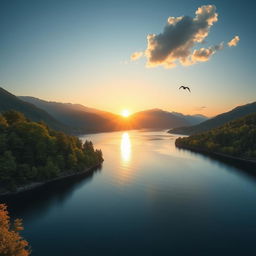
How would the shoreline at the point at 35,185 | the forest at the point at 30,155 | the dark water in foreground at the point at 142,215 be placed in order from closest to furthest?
the dark water in foreground at the point at 142,215 → the shoreline at the point at 35,185 → the forest at the point at 30,155

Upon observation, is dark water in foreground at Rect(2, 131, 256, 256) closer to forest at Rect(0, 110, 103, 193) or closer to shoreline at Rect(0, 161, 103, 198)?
shoreline at Rect(0, 161, 103, 198)

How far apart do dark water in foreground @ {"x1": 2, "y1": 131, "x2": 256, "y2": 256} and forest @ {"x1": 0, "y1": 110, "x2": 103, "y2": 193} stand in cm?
765

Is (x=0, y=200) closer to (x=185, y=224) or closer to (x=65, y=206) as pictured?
(x=65, y=206)

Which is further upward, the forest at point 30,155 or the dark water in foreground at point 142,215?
the forest at point 30,155

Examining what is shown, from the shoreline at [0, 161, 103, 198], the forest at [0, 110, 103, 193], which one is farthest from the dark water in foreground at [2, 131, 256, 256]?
the forest at [0, 110, 103, 193]

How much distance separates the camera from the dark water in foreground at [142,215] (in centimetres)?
5006

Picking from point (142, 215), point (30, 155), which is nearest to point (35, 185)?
point (30, 155)

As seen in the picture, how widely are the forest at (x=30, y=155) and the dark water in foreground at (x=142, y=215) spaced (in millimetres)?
7654

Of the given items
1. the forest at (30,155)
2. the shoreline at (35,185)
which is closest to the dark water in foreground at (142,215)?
the shoreline at (35,185)

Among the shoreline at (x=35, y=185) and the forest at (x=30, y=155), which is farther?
the forest at (x=30, y=155)

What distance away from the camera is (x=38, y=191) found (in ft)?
286

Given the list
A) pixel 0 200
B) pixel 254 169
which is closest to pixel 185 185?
pixel 254 169

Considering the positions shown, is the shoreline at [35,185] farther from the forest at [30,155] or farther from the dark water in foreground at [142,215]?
the dark water in foreground at [142,215]

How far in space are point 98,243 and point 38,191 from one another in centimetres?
4598
